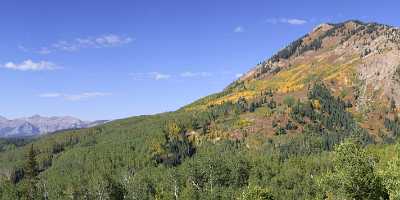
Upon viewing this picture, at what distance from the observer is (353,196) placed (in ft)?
207

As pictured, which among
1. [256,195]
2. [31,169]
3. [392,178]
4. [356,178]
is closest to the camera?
[392,178]

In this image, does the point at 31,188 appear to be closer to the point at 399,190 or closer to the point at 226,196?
the point at 226,196

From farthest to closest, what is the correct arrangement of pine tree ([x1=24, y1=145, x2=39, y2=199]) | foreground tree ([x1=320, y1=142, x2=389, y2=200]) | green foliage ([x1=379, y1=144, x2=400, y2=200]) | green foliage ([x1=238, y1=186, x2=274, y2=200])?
pine tree ([x1=24, y1=145, x2=39, y2=199]) → green foliage ([x1=238, y1=186, x2=274, y2=200]) → foreground tree ([x1=320, y1=142, x2=389, y2=200]) → green foliage ([x1=379, y1=144, x2=400, y2=200])

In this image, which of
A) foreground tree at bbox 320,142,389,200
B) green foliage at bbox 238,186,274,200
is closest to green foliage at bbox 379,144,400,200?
foreground tree at bbox 320,142,389,200

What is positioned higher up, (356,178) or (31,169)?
(356,178)

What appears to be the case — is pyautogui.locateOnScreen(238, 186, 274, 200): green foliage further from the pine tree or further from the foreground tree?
the pine tree

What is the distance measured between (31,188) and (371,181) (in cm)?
14207

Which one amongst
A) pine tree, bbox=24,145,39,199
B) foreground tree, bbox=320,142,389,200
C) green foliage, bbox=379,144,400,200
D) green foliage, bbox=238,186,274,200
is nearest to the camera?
green foliage, bbox=379,144,400,200

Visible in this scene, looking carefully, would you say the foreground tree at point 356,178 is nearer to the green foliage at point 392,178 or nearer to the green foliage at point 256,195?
the green foliage at point 392,178

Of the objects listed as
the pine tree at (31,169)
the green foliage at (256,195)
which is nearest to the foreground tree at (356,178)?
the green foliage at (256,195)

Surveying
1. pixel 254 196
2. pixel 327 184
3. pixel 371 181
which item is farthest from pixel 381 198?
pixel 254 196

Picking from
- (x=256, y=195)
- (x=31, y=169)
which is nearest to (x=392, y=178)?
(x=256, y=195)

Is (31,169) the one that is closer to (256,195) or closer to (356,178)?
(256,195)

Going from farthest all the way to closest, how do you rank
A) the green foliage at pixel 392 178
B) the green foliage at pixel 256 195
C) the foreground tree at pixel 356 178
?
the green foliage at pixel 256 195, the foreground tree at pixel 356 178, the green foliage at pixel 392 178
